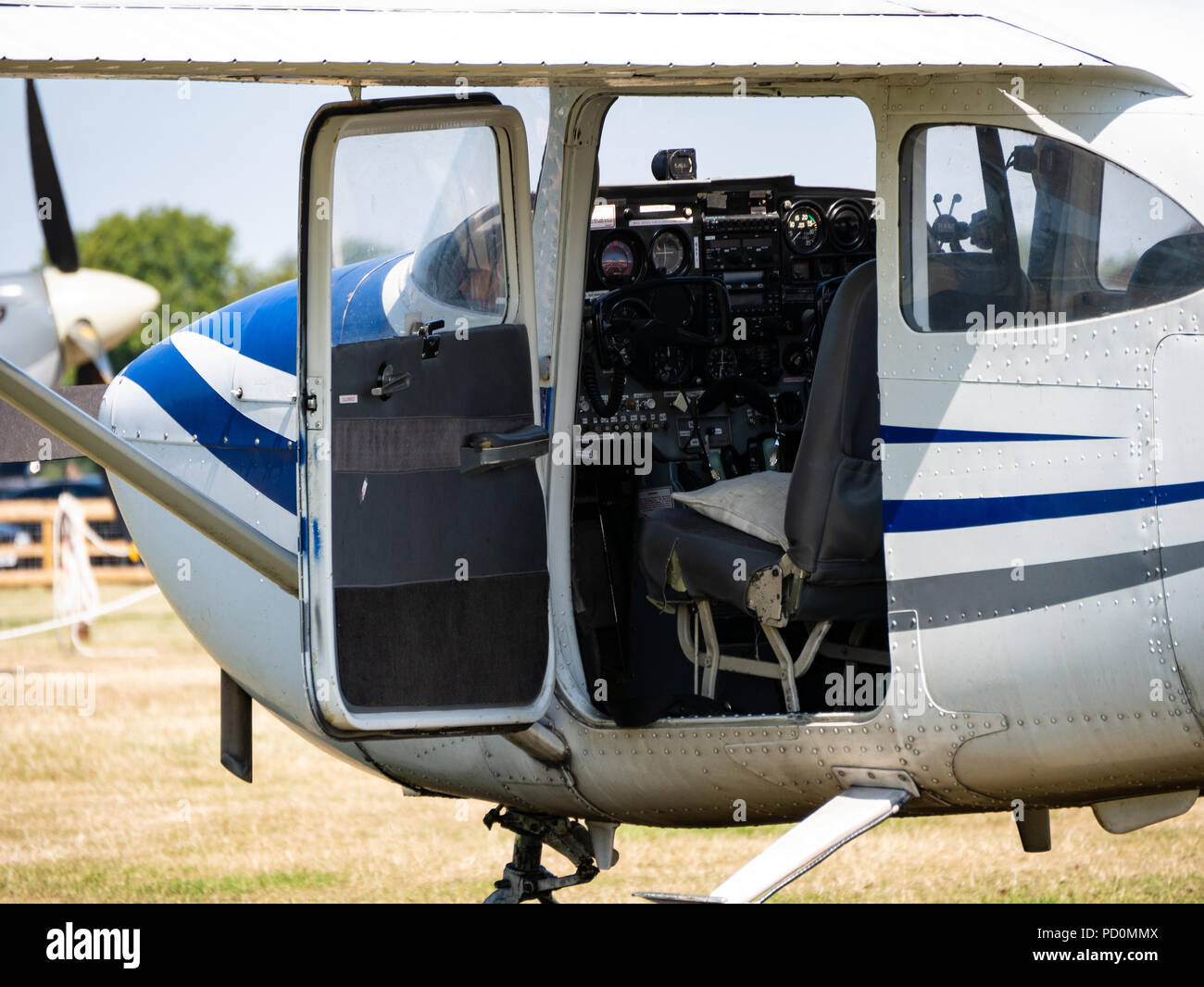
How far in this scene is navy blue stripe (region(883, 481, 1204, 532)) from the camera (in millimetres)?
3430

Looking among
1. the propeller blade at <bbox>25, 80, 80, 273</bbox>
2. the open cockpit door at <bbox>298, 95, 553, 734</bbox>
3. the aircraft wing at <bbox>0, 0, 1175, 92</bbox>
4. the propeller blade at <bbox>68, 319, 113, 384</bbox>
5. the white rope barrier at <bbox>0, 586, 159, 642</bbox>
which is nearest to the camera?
the aircraft wing at <bbox>0, 0, 1175, 92</bbox>

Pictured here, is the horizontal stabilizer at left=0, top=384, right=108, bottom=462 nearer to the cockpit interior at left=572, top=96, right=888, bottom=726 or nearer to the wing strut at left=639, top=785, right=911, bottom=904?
the cockpit interior at left=572, top=96, right=888, bottom=726

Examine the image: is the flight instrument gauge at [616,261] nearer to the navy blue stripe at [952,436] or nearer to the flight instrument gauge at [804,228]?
the flight instrument gauge at [804,228]

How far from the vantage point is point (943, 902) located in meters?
5.86

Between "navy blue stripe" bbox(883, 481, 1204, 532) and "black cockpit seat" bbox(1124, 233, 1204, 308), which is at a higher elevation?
"black cockpit seat" bbox(1124, 233, 1204, 308)

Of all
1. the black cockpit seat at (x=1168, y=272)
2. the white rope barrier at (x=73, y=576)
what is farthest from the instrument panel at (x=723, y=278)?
the white rope barrier at (x=73, y=576)

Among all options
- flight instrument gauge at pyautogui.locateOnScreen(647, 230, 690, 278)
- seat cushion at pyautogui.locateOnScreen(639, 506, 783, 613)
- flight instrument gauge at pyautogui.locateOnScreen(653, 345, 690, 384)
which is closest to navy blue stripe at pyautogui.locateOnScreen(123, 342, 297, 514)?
seat cushion at pyautogui.locateOnScreen(639, 506, 783, 613)

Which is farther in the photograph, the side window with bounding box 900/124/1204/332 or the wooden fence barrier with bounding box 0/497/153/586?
the wooden fence barrier with bounding box 0/497/153/586

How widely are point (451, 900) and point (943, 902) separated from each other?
2.12m

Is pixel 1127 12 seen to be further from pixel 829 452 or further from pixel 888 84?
pixel 829 452

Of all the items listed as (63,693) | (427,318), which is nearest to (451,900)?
(427,318)

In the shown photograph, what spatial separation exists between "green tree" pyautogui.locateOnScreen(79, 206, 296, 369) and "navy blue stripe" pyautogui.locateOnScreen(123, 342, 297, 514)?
5642 cm

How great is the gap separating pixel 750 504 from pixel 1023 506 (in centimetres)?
99

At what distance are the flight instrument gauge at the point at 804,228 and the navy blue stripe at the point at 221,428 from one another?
2.12m
